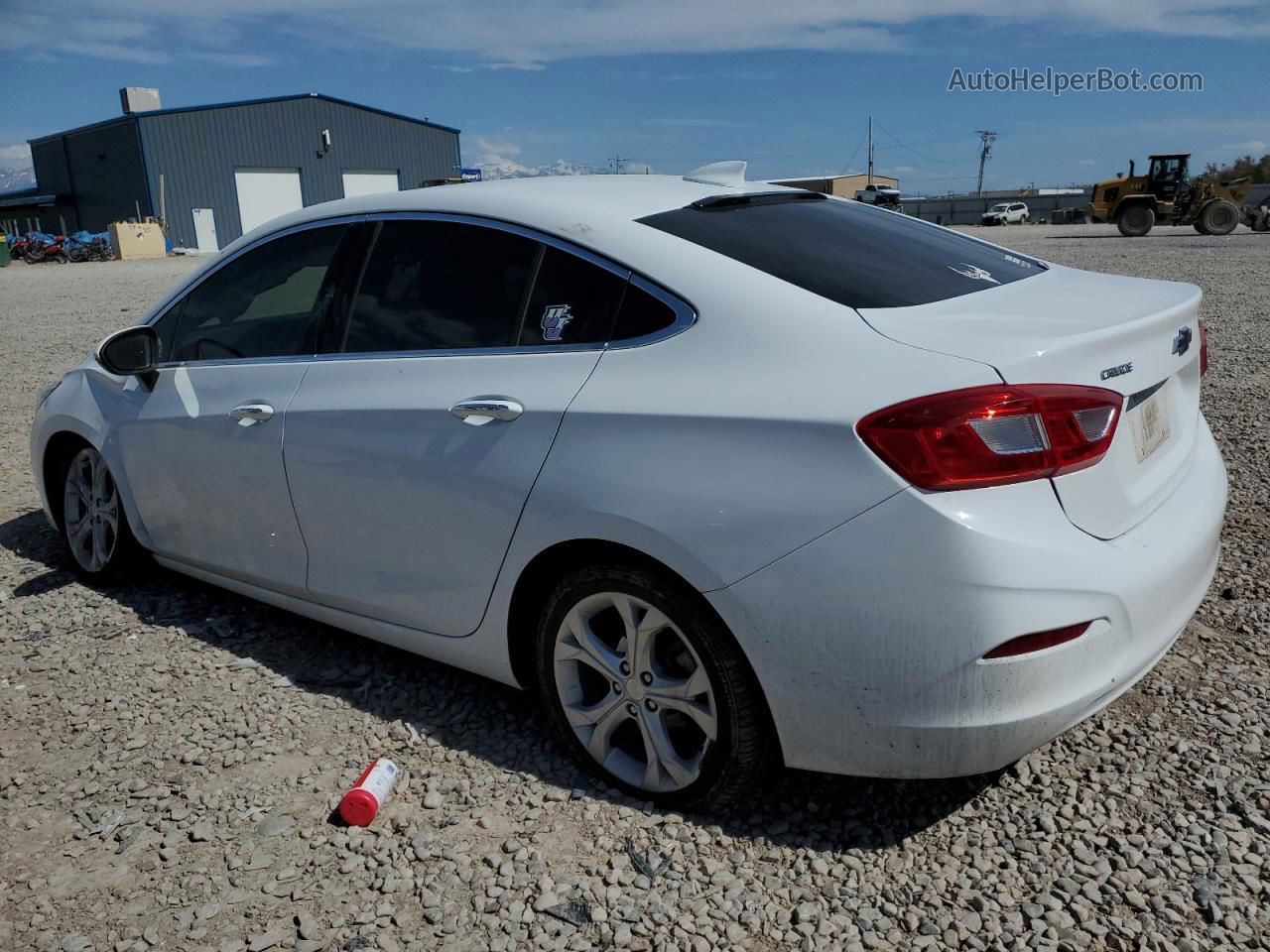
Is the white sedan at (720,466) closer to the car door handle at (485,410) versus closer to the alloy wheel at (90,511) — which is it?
the car door handle at (485,410)

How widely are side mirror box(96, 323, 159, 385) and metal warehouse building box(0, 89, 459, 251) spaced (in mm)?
38081

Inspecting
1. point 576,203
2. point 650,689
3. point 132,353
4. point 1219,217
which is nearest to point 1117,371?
point 650,689

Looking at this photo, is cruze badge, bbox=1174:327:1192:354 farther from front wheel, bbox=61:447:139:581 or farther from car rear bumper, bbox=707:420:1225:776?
front wheel, bbox=61:447:139:581

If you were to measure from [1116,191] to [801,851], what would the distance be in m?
34.5

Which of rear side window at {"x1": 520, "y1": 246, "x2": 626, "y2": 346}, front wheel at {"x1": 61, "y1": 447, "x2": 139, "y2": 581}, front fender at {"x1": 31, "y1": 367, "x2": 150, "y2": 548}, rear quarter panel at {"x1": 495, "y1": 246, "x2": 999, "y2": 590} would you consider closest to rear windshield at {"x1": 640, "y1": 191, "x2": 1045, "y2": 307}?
rear quarter panel at {"x1": 495, "y1": 246, "x2": 999, "y2": 590}

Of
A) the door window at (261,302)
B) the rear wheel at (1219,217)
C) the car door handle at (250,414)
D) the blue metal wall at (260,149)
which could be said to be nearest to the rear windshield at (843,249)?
the door window at (261,302)

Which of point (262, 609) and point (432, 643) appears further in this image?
point (262, 609)

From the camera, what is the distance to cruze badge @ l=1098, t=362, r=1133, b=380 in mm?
2273

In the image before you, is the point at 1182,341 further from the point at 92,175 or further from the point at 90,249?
the point at 92,175

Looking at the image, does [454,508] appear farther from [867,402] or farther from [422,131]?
[422,131]

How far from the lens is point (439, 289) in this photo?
308cm

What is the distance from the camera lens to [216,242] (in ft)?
143

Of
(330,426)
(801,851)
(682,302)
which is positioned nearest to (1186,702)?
(801,851)

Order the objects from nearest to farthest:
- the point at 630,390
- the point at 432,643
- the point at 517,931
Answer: the point at 517,931
the point at 630,390
the point at 432,643
